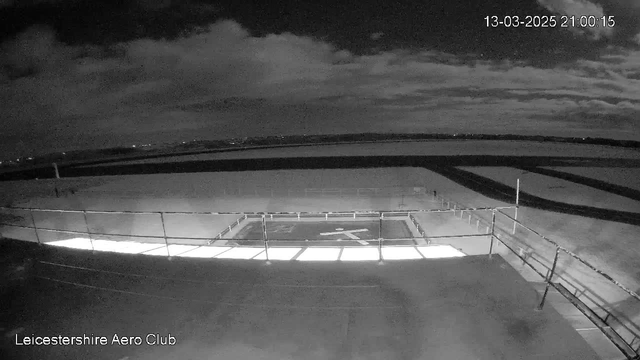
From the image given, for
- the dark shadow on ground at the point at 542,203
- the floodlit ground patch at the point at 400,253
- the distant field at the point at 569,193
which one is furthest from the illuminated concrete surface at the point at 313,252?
the distant field at the point at 569,193

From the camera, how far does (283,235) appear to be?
1467cm

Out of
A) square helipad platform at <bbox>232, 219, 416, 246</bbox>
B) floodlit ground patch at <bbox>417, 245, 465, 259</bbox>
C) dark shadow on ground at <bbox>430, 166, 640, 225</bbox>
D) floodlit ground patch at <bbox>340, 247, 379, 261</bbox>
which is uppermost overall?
floodlit ground patch at <bbox>340, 247, 379, 261</bbox>

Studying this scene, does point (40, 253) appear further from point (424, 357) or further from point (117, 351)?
point (424, 357)

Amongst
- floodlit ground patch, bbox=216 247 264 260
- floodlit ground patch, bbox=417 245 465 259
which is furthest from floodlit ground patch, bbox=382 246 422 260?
floodlit ground patch, bbox=216 247 264 260

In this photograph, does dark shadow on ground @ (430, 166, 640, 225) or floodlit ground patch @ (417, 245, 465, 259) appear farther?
dark shadow on ground @ (430, 166, 640, 225)

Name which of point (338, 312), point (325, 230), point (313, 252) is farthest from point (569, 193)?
point (338, 312)

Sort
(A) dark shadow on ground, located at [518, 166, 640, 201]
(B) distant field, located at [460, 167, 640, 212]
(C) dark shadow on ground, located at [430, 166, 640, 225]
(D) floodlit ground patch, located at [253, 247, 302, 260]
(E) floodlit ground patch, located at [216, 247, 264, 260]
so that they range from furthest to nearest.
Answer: (A) dark shadow on ground, located at [518, 166, 640, 201]
(B) distant field, located at [460, 167, 640, 212]
(C) dark shadow on ground, located at [430, 166, 640, 225]
(E) floodlit ground patch, located at [216, 247, 264, 260]
(D) floodlit ground patch, located at [253, 247, 302, 260]

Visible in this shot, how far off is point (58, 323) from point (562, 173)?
160 ft

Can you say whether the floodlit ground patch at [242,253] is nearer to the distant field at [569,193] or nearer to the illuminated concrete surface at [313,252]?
the illuminated concrete surface at [313,252]

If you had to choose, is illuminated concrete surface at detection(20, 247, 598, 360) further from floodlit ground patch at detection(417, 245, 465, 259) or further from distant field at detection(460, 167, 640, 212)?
distant field at detection(460, 167, 640, 212)

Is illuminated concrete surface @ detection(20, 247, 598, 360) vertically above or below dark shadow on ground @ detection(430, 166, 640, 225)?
above

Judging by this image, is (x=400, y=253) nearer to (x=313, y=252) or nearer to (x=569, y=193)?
(x=313, y=252)

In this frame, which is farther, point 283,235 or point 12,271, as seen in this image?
point 283,235

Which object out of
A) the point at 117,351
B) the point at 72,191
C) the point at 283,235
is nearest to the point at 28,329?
the point at 117,351
